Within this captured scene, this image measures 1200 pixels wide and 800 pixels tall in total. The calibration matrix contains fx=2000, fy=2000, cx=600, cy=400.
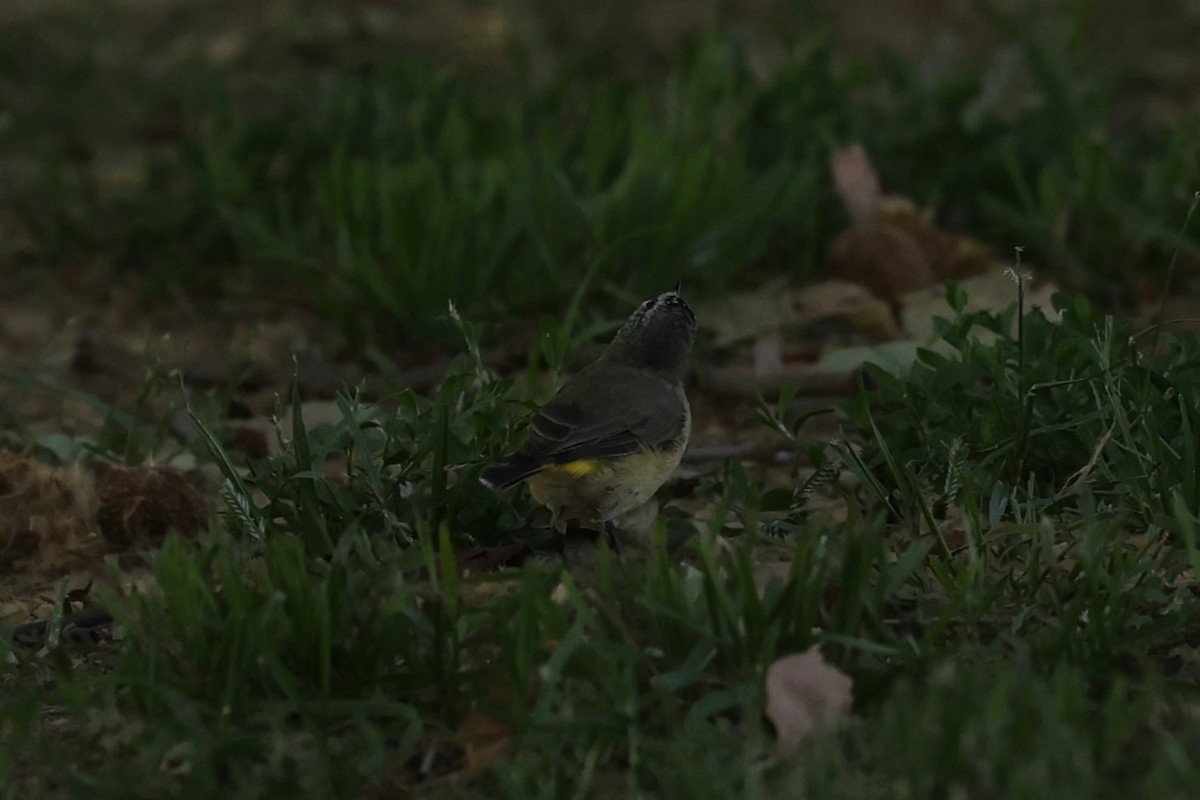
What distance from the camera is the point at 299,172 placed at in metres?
6.55

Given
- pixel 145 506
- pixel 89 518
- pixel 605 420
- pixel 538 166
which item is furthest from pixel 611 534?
pixel 538 166

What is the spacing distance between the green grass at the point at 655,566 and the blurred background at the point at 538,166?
2cm

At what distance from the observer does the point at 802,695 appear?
3088mm

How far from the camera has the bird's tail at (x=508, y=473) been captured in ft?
12.0

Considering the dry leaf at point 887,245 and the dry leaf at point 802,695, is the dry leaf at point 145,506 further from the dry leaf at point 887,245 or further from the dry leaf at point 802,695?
the dry leaf at point 887,245

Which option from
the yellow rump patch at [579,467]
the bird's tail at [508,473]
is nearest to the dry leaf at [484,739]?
the bird's tail at [508,473]

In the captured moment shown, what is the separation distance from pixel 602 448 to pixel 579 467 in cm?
6

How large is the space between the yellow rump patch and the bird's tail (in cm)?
10

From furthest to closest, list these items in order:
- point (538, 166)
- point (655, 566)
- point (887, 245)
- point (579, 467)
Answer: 1. point (538, 166)
2. point (887, 245)
3. point (579, 467)
4. point (655, 566)

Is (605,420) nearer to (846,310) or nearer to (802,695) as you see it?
(802,695)

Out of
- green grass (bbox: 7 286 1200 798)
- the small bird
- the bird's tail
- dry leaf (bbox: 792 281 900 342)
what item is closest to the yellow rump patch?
the small bird

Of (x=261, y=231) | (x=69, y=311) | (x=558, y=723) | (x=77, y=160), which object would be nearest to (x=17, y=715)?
(x=558, y=723)

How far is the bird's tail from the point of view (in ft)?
12.0

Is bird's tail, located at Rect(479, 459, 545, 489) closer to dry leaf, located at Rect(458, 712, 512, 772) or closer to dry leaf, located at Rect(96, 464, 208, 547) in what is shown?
dry leaf, located at Rect(458, 712, 512, 772)
